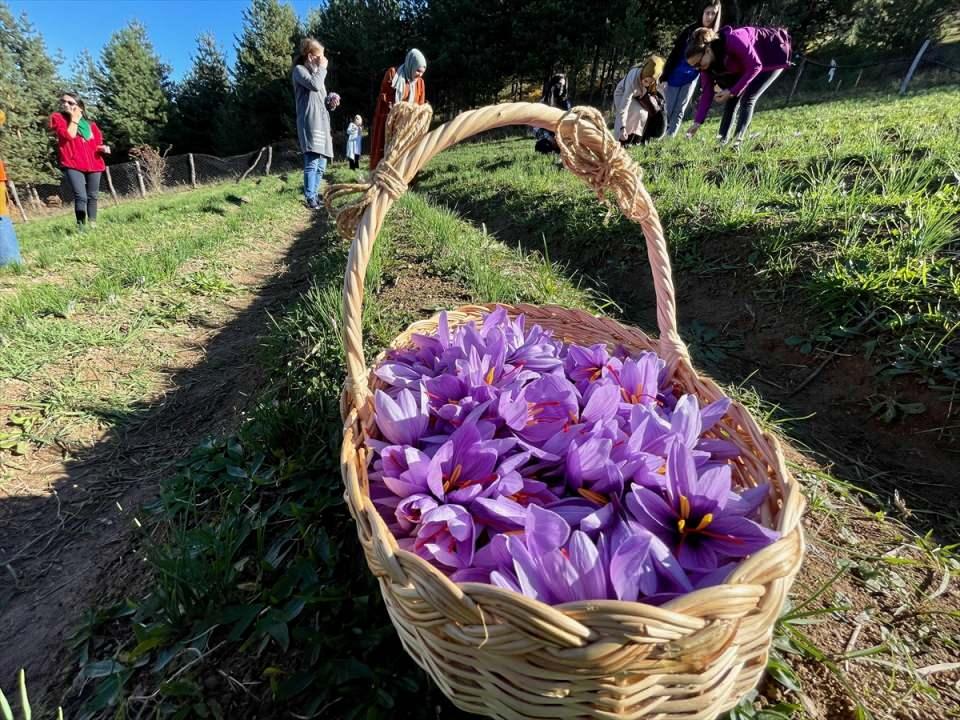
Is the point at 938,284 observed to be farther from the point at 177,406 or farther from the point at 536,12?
the point at 536,12

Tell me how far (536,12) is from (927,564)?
23783 mm

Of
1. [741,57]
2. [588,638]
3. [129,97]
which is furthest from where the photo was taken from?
[129,97]

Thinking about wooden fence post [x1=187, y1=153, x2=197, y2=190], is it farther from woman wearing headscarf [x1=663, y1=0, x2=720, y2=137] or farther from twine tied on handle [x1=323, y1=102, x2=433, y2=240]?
twine tied on handle [x1=323, y1=102, x2=433, y2=240]

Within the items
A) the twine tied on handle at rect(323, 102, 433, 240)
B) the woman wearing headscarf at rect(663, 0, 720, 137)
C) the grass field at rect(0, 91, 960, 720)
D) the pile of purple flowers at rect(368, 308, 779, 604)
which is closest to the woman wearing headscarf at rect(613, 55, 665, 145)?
the woman wearing headscarf at rect(663, 0, 720, 137)

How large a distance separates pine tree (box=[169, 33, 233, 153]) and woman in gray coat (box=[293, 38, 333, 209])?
94.5ft

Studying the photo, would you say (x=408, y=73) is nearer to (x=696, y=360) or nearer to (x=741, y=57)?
(x=741, y=57)

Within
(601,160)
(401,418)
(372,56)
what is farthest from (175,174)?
(401,418)

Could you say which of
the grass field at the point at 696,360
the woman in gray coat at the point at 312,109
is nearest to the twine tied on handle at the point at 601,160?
the grass field at the point at 696,360

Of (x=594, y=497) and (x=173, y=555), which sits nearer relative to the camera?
(x=594, y=497)

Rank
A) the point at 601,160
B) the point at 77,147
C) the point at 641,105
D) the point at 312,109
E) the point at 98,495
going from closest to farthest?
the point at 601,160 < the point at 98,495 < the point at 312,109 < the point at 77,147 < the point at 641,105

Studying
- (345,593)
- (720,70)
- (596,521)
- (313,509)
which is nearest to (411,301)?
(313,509)

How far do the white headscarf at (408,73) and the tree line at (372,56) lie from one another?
17190 mm

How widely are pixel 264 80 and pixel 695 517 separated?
Result: 35.4m

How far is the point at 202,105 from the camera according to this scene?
31125 mm
